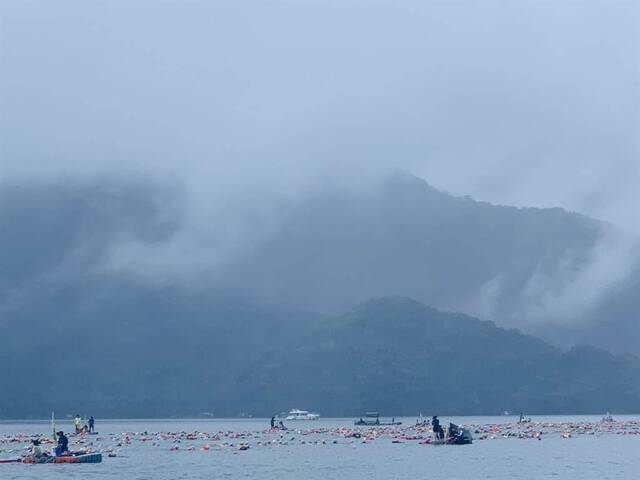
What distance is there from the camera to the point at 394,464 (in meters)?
133

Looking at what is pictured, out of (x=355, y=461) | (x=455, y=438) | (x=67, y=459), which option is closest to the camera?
(x=67, y=459)

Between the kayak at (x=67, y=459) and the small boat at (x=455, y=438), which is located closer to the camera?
the kayak at (x=67, y=459)

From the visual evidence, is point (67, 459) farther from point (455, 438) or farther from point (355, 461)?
point (455, 438)

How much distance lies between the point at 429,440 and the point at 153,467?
5768 centimetres

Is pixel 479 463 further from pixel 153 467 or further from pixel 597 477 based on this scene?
pixel 153 467

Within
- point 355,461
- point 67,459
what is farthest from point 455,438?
point 67,459

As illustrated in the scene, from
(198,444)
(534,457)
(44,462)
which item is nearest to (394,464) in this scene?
(534,457)

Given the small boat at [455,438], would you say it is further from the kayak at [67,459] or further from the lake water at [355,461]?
the kayak at [67,459]

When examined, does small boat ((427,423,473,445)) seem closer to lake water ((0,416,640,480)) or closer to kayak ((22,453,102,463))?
lake water ((0,416,640,480))

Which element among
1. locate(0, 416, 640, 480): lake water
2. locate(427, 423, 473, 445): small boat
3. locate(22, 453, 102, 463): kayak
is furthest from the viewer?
locate(427, 423, 473, 445): small boat

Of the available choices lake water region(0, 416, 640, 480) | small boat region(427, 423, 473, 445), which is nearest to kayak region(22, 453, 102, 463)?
lake water region(0, 416, 640, 480)

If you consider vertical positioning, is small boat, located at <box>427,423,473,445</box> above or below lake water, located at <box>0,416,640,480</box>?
above

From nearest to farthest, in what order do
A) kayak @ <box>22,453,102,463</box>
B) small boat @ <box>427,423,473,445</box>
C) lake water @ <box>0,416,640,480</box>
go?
lake water @ <box>0,416,640,480</box> → kayak @ <box>22,453,102,463</box> → small boat @ <box>427,423,473,445</box>

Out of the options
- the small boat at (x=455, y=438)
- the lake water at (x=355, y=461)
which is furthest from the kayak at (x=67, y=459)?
the small boat at (x=455, y=438)
